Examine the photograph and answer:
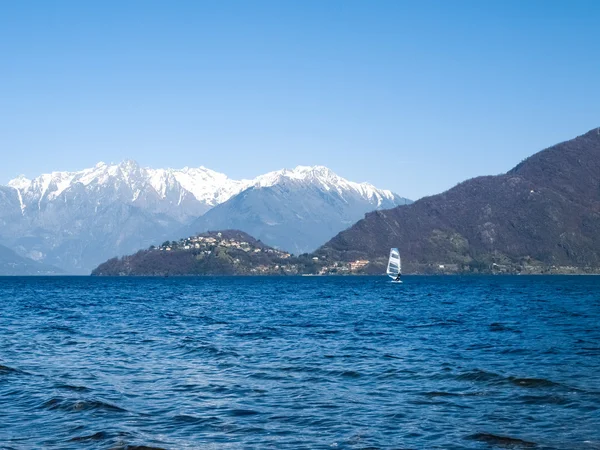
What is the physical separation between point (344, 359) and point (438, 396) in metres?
10.0

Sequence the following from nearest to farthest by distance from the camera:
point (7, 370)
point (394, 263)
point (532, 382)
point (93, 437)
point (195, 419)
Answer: point (93, 437)
point (195, 419)
point (532, 382)
point (7, 370)
point (394, 263)

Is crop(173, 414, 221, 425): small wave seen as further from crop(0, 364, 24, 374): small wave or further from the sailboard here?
the sailboard

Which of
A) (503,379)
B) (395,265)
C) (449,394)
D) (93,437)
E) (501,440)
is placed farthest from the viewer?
(395,265)

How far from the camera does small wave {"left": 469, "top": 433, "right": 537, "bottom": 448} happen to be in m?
20.2

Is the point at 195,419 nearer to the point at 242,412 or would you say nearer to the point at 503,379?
the point at 242,412

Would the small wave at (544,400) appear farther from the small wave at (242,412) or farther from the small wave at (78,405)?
the small wave at (78,405)

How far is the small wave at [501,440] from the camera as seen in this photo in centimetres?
2023

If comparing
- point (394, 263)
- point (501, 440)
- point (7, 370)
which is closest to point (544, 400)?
point (501, 440)

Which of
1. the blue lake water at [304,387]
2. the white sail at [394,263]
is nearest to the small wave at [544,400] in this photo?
the blue lake water at [304,387]

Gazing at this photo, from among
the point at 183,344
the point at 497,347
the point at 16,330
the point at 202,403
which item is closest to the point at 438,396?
the point at 202,403

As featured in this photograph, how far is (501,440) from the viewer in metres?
20.7

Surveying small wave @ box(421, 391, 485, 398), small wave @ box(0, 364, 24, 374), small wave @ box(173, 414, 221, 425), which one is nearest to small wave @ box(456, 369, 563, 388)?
small wave @ box(421, 391, 485, 398)

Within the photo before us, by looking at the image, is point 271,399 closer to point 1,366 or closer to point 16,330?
point 1,366

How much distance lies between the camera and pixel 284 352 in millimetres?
39500
